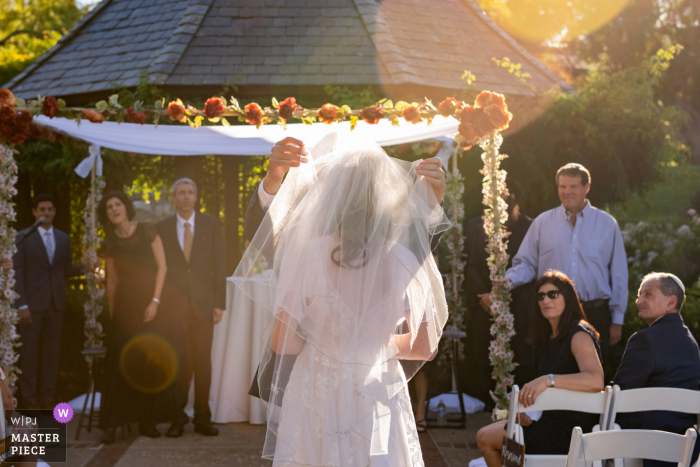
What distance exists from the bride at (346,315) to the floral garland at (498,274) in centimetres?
243

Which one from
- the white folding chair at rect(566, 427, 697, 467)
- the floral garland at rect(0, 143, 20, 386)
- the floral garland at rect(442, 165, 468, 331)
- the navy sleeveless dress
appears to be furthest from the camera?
the floral garland at rect(442, 165, 468, 331)

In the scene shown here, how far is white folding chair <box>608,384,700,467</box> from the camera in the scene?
2963 millimetres

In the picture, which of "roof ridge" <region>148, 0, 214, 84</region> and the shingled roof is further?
the shingled roof

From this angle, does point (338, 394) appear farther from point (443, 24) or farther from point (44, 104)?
point (443, 24)

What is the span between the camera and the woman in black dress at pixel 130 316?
5488 mm

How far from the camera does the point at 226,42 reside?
927 cm

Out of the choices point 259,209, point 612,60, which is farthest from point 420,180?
point 612,60

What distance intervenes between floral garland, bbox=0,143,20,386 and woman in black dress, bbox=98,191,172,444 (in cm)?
74

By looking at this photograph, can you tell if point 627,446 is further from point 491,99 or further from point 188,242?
point 188,242

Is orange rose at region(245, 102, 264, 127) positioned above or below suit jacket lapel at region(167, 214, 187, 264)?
above

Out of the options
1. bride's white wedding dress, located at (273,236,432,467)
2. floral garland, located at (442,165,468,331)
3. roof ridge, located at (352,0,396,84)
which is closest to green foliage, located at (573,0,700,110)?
roof ridge, located at (352,0,396,84)

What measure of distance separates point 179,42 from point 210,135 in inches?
156

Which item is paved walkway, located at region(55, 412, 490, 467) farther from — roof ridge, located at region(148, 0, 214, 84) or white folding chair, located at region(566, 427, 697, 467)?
roof ridge, located at region(148, 0, 214, 84)

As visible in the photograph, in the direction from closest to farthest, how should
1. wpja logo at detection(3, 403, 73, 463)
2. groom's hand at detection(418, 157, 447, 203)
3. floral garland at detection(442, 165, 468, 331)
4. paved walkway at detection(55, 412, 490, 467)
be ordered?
groom's hand at detection(418, 157, 447, 203), wpja logo at detection(3, 403, 73, 463), paved walkway at detection(55, 412, 490, 467), floral garland at detection(442, 165, 468, 331)
